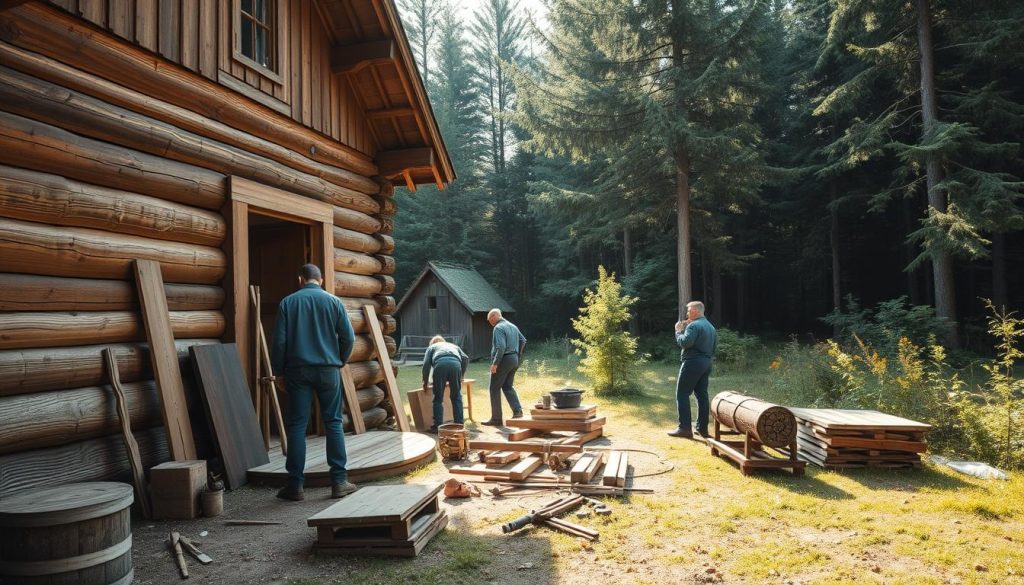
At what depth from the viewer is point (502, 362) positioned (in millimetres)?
10852

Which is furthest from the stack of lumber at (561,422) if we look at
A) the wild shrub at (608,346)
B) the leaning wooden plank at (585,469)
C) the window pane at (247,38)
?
the window pane at (247,38)

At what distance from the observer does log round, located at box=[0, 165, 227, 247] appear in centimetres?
483

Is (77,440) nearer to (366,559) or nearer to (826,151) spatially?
(366,559)

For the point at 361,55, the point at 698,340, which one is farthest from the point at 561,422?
the point at 361,55

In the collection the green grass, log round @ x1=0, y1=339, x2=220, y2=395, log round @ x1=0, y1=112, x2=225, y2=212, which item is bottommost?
the green grass

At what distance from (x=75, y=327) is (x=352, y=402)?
13.0ft

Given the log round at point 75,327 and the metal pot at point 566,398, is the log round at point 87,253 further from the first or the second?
the metal pot at point 566,398

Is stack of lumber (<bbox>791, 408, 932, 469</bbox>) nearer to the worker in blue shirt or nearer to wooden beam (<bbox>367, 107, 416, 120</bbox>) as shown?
the worker in blue shirt

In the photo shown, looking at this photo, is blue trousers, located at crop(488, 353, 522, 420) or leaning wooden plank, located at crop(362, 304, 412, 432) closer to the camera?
leaning wooden plank, located at crop(362, 304, 412, 432)

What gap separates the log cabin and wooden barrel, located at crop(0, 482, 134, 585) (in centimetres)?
121

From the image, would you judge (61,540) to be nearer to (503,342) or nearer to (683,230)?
(503,342)

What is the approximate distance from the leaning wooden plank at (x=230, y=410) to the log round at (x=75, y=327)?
1.28 ft

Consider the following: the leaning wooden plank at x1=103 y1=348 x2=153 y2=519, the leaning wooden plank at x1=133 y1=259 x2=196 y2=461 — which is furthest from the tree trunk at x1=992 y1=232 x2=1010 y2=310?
the leaning wooden plank at x1=103 y1=348 x2=153 y2=519

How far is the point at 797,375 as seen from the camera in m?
12.4
